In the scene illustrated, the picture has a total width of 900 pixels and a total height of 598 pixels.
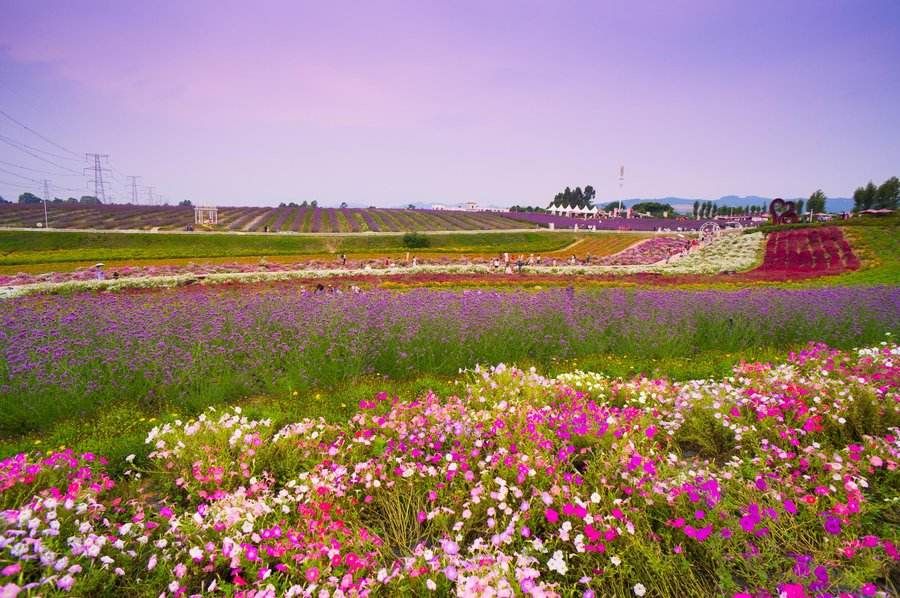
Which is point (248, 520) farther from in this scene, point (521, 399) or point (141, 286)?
point (141, 286)

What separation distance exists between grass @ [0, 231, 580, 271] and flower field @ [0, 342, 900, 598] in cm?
3910

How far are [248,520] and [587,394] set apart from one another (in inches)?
168

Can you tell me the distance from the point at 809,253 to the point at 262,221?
196 ft

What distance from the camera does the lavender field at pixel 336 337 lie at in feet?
21.8

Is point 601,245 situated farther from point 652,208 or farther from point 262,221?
point 652,208

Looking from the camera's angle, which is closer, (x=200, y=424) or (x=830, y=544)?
(x=830, y=544)

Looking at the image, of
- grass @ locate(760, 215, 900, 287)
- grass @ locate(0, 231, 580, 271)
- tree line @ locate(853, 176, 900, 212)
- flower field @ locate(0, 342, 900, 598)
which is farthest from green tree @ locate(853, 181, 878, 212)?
flower field @ locate(0, 342, 900, 598)

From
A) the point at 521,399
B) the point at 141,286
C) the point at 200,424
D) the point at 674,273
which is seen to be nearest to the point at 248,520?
the point at 200,424

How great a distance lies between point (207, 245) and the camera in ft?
147

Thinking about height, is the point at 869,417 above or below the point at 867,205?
below

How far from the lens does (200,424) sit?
483cm

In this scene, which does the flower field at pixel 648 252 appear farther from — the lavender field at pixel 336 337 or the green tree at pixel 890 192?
the green tree at pixel 890 192

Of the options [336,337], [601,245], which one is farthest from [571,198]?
[336,337]

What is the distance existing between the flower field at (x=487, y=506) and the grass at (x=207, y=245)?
3910 centimetres
